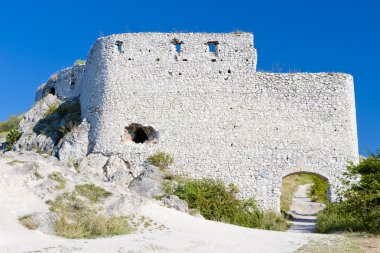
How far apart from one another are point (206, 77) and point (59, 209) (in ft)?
34.6

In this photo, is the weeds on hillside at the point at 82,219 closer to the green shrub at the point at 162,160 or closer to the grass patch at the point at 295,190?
the green shrub at the point at 162,160

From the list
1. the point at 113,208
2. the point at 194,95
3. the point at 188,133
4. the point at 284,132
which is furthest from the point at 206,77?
the point at 113,208

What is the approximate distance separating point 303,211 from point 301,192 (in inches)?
228

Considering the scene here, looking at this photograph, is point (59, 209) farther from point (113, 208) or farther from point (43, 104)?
point (43, 104)

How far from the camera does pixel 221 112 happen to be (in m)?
20.4

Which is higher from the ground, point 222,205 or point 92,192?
point 222,205

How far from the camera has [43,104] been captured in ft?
86.7

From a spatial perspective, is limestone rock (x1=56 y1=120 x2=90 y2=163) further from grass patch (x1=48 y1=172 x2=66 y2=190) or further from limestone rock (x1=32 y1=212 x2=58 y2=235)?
limestone rock (x1=32 y1=212 x2=58 y2=235)

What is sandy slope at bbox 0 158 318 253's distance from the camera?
384 inches

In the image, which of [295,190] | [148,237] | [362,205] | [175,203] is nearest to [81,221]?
[148,237]

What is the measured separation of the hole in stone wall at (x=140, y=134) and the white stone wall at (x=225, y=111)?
0.27 m

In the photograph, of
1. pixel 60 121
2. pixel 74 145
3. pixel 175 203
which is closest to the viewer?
pixel 175 203

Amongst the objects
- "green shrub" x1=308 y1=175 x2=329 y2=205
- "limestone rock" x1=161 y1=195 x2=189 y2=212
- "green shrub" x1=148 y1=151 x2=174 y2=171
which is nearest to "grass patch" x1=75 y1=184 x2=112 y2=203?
"limestone rock" x1=161 y1=195 x2=189 y2=212

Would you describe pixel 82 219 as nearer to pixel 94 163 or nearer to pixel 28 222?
pixel 28 222
